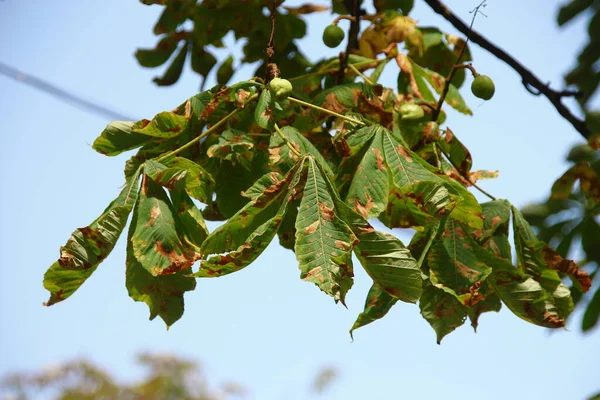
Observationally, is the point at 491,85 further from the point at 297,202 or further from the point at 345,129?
the point at 297,202

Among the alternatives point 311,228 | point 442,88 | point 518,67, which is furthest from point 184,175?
point 518,67

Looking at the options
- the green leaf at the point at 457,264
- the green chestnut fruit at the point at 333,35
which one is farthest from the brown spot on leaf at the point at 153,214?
the green chestnut fruit at the point at 333,35

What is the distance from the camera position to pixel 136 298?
5.57 ft

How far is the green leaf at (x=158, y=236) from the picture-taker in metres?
1.61

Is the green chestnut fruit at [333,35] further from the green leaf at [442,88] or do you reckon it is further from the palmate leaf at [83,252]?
the palmate leaf at [83,252]

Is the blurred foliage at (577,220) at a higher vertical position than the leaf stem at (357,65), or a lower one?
lower

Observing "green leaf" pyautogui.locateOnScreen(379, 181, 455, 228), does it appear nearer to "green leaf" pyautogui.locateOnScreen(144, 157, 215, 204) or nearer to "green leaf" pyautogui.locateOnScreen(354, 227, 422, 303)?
"green leaf" pyautogui.locateOnScreen(354, 227, 422, 303)

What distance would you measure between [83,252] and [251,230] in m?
0.36

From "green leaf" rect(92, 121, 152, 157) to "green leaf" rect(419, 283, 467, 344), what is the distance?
0.77 meters

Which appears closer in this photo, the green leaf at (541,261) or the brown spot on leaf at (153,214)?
the brown spot on leaf at (153,214)

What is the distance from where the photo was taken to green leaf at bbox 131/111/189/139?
5.85ft

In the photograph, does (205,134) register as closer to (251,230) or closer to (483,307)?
(251,230)

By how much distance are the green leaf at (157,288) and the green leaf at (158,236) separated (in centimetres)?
4

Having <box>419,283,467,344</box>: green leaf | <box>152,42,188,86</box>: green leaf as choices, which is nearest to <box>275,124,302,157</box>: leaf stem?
<box>419,283,467,344</box>: green leaf
